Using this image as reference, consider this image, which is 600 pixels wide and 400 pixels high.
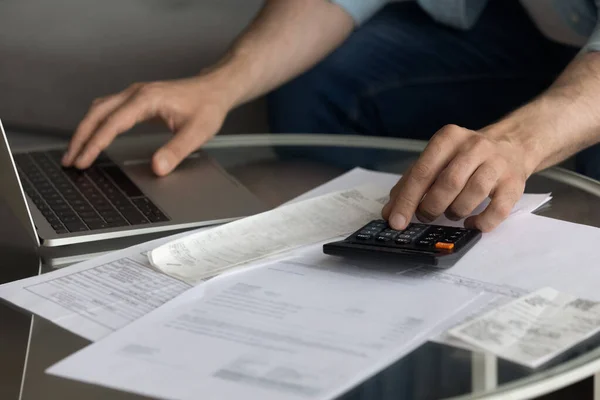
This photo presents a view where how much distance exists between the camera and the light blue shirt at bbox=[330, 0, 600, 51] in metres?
Result: 1.32

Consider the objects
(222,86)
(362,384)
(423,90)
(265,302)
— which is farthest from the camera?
(423,90)

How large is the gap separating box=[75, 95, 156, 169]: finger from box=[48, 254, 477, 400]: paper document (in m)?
0.40

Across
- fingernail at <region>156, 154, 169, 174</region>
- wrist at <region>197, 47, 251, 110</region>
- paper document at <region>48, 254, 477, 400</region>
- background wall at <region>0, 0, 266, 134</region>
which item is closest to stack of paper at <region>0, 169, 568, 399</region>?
paper document at <region>48, 254, 477, 400</region>

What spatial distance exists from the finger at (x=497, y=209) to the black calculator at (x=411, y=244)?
17 mm

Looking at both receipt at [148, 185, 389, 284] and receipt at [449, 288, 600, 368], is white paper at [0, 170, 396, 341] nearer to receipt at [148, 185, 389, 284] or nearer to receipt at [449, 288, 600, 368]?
receipt at [148, 185, 389, 284]

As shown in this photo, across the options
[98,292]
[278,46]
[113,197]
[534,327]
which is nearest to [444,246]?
[534,327]

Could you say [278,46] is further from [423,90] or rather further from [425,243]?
[425,243]

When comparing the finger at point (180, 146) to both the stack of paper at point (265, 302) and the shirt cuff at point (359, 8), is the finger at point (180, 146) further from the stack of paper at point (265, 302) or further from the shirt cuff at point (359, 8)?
the shirt cuff at point (359, 8)

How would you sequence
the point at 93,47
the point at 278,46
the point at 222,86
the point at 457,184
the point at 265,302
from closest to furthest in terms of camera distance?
the point at 265,302 < the point at 457,184 < the point at 222,86 < the point at 278,46 < the point at 93,47

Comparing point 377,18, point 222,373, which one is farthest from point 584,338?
point 377,18

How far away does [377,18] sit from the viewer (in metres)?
1.55

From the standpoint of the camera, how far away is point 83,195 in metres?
0.97

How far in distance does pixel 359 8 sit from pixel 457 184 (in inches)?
26.4

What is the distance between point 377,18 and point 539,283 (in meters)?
0.94
